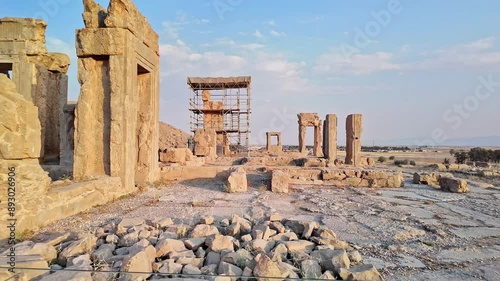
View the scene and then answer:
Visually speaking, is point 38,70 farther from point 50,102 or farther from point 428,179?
point 428,179

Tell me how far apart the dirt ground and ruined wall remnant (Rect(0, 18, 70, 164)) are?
464 centimetres

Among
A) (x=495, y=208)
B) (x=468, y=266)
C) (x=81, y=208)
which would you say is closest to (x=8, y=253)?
(x=81, y=208)

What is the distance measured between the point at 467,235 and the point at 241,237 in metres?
3.61

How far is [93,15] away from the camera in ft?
22.2

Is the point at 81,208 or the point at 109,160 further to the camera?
the point at 109,160

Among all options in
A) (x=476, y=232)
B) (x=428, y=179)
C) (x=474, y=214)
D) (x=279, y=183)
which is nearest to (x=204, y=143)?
(x=279, y=183)

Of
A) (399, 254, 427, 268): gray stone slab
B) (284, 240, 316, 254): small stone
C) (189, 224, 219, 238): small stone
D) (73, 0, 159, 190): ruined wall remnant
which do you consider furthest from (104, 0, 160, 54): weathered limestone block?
(399, 254, 427, 268): gray stone slab

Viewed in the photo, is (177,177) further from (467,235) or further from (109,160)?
(467,235)

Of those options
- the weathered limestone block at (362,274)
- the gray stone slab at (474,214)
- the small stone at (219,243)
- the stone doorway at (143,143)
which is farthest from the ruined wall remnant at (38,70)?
the gray stone slab at (474,214)

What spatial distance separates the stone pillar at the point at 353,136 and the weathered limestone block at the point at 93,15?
11588mm

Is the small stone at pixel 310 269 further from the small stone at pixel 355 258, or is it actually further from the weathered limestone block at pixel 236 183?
the weathered limestone block at pixel 236 183

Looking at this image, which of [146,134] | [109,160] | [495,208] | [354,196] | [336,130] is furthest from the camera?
[336,130]

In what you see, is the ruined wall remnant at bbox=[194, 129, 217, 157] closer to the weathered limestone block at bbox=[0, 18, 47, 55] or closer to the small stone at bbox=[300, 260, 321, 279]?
the weathered limestone block at bbox=[0, 18, 47, 55]

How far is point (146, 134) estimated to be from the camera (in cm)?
829
